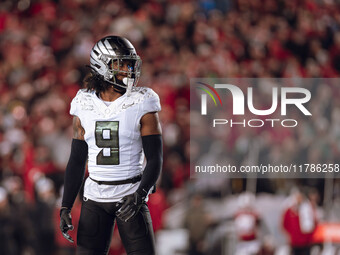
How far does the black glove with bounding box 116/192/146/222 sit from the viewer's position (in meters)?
3.67

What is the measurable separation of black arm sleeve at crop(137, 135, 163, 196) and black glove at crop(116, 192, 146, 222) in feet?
0.15

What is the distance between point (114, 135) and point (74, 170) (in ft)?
1.23

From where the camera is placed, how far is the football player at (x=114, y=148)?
3756mm

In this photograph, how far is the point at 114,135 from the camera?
377 centimetres

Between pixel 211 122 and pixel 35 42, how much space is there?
3.92 m

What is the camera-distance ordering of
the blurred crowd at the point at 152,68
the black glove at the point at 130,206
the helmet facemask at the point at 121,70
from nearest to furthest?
the black glove at the point at 130,206
the helmet facemask at the point at 121,70
the blurred crowd at the point at 152,68

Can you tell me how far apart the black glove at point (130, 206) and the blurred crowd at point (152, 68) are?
195 inches

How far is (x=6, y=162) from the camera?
9039 mm

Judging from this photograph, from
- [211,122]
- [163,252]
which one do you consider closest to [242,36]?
[211,122]

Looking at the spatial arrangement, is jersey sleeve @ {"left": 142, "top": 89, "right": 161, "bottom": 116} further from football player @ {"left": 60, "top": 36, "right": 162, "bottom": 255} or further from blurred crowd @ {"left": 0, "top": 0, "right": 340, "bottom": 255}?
blurred crowd @ {"left": 0, "top": 0, "right": 340, "bottom": 255}

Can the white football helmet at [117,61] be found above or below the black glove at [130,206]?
above

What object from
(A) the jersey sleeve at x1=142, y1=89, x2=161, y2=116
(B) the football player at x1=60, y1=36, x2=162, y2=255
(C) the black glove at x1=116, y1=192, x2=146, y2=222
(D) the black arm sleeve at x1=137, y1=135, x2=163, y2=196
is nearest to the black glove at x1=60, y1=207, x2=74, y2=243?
(B) the football player at x1=60, y1=36, x2=162, y2=255

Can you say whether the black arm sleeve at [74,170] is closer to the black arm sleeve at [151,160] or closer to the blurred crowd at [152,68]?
the black arm sleeve at [151,160]

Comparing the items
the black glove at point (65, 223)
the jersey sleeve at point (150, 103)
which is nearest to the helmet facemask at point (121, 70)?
the jersey sleeve at point (150, 103)
